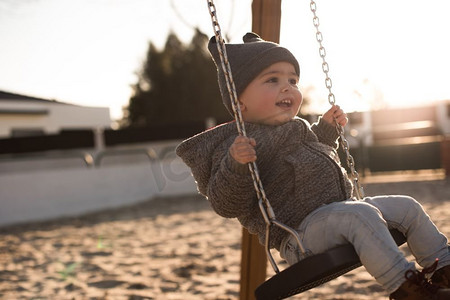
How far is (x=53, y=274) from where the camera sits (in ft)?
14.8

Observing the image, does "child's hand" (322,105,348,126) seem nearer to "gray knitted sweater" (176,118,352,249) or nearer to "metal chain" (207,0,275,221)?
"gray knitted sweater" (176,118,352,249)

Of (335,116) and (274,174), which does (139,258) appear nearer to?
(335,116)

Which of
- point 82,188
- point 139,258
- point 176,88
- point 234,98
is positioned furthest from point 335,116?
point 176,88

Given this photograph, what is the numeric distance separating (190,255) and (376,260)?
140 inches

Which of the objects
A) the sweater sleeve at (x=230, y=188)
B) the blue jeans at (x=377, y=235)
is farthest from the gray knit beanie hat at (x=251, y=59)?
the blue jeans at (x=377, y=235)

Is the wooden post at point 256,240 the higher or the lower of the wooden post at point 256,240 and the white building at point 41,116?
the lower

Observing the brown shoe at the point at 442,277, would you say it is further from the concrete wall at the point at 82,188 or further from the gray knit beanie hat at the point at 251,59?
the concrete wall at the point at 82,188

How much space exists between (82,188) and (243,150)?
895cm

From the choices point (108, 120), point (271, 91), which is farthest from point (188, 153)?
point (108, 120)

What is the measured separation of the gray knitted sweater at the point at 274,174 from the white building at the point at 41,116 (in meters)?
17.8

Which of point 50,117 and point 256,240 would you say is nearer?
point 256,240

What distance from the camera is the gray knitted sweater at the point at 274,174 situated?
1715 millimetres

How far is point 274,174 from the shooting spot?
1.78m

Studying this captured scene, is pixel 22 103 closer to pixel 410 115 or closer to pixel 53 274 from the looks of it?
pixel 410 115
